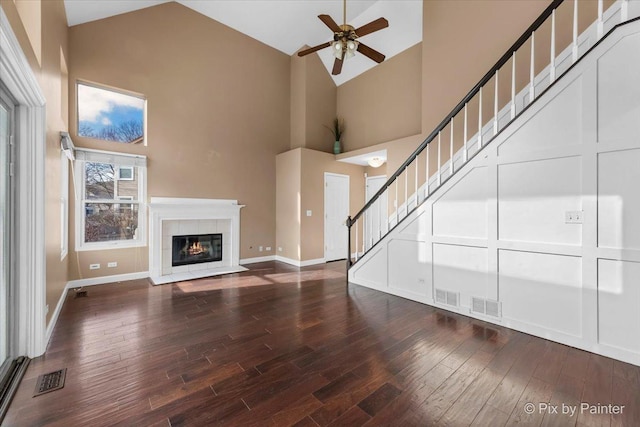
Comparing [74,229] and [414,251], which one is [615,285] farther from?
[74,229]

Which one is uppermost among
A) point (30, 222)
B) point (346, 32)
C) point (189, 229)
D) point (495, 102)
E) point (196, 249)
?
point (346, 32)

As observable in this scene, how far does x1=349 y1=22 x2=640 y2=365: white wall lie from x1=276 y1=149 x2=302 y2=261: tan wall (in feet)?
Result: 11.2

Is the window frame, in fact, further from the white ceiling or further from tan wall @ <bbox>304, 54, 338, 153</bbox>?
tan wall @ <bbox>304, 54, 338, 153</bbox>

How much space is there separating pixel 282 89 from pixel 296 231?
3683 millimetres

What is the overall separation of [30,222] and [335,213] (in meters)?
5.38

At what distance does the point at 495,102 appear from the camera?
3.00 m

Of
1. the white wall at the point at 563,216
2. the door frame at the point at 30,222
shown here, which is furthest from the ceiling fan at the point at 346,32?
the door frame at the point at 30,222

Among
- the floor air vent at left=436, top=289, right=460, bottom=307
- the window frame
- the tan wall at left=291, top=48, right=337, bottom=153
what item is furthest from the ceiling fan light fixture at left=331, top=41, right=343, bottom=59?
the window frame

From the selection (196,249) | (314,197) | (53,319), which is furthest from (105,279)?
(314,197)

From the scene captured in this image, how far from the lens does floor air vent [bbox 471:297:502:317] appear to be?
2.95 metres

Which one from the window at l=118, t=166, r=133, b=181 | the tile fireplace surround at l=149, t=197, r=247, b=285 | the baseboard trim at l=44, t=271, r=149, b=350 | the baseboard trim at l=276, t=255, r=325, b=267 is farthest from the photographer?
the baseboard trim at l=276, t=255, r=325, b=267

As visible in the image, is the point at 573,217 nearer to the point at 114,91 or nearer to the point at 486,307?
the point at 486,307

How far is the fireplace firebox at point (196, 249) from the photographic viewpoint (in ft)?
17.3

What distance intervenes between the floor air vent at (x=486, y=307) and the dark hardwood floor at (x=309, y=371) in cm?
14
